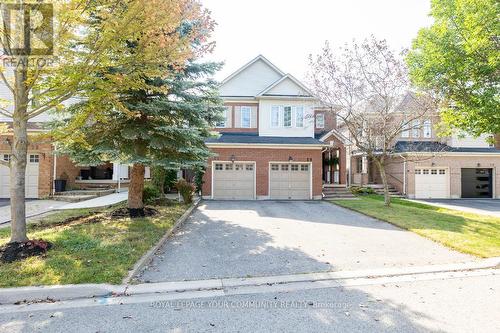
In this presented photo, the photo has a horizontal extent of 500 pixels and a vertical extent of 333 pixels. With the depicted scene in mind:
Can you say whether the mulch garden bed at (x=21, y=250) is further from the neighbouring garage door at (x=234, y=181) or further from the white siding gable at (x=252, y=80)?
the white siding gable at (x=252, y=80)

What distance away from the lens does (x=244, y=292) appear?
4668mm

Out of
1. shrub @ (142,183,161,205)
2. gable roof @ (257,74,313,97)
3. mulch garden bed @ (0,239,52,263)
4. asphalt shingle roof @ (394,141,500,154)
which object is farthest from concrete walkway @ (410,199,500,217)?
mulch garden bed @ (0,239,52,263)

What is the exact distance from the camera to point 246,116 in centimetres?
2009

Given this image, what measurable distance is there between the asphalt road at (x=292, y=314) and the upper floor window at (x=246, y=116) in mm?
16130

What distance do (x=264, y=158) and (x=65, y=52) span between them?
42.6ft

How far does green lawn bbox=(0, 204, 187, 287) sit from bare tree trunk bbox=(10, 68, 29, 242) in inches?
31.9

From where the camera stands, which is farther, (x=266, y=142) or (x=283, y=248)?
(x=266, y=142)

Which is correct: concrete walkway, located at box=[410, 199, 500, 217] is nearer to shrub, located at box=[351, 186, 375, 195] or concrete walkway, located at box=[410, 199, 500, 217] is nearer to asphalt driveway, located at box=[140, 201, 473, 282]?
shrub, located at box=[351, 186, 375, 195]

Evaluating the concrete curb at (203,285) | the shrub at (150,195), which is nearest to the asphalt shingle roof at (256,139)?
the shrub at (150,195)

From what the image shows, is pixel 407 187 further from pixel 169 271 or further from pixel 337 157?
pixel 169 271

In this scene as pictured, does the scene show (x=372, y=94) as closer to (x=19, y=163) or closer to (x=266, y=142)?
(x=266, y=142)

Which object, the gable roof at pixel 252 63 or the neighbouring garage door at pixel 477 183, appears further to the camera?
the neighbouring garage door at pixel 477 183

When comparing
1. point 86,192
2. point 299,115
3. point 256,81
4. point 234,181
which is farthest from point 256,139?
point 86,192

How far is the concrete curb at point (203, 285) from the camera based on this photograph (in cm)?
434
